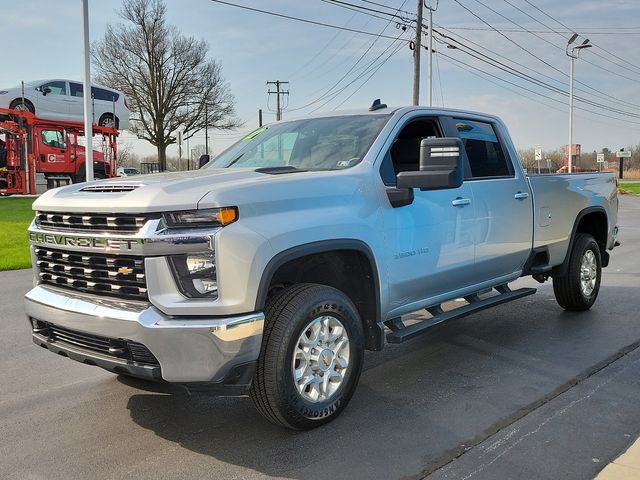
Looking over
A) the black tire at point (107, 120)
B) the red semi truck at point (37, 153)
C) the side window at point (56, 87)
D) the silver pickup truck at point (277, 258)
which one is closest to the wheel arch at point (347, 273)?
the silver pickup truck at point (277, 258)

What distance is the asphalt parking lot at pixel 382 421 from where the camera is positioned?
3234 millimetres

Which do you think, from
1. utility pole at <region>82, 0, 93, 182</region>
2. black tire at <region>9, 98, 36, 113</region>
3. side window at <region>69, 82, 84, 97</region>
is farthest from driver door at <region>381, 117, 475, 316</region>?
side window at <region>69, 82, 84, 97</region>

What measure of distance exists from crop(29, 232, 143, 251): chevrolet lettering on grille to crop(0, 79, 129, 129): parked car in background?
2560cm

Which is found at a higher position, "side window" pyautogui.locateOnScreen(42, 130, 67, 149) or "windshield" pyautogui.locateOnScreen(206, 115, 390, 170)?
"side window" pyautogui.locateOnScreen(42, 130, 67, 149)

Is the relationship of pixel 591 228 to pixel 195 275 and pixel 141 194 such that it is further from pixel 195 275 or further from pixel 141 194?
pixel 141 194

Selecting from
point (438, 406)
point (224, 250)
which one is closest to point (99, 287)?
point (224, 250)

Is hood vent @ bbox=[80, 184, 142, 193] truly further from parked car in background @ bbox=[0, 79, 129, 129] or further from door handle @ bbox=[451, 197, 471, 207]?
parked car in background @ bbox=[0, 79, 129, 129]

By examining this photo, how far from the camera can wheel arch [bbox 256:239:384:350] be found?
3686mm

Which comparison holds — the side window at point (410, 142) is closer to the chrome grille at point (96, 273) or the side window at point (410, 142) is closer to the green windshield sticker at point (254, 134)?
the green windshield sticker at point (254, 134)

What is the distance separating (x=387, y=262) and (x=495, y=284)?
1.79 meters

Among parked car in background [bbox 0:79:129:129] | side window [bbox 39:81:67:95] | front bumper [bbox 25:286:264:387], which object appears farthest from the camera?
side window [bbox 39:81:67:95]

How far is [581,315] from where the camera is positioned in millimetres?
6680

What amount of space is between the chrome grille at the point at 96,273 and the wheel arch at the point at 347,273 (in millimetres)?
759

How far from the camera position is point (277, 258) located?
3340 millimetres
